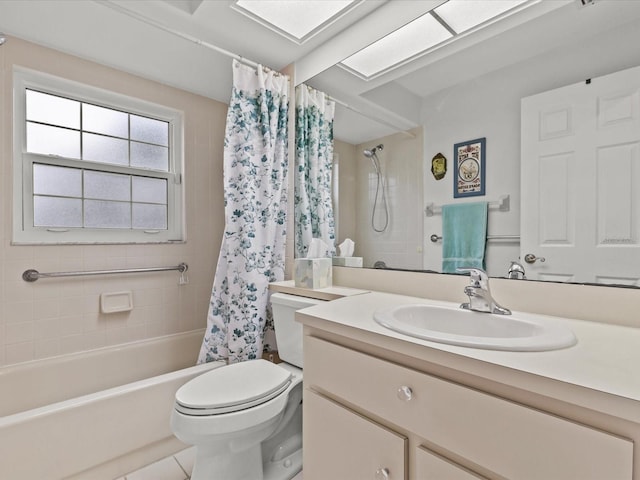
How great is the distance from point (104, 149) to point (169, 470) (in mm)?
1835

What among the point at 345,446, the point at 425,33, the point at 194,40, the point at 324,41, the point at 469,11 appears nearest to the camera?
the point at 345,446

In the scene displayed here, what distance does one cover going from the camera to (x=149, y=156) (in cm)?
218

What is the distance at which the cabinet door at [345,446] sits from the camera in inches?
31.7

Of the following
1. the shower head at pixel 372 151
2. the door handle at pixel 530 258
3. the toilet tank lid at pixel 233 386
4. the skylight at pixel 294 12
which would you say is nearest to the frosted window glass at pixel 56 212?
the toilet tank lid at pixel 233 386

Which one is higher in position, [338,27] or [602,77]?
[338,27]

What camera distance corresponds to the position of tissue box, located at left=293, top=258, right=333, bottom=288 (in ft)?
5.14

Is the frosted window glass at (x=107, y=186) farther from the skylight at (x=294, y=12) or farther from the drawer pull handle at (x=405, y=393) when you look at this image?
the drawer pull handle at (x=405, y=393)

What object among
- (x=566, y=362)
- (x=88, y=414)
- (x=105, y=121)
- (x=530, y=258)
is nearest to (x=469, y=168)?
(x=530, y=258)

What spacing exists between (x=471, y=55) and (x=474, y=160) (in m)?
0.43

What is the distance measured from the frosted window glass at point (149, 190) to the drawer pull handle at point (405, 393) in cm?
202

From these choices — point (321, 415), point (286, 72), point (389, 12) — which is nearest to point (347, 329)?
point (321, 415)

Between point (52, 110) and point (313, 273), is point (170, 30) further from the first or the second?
point (313, 273)

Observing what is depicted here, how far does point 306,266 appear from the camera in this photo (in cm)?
159

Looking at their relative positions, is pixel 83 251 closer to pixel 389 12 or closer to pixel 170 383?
pixel 170 383
